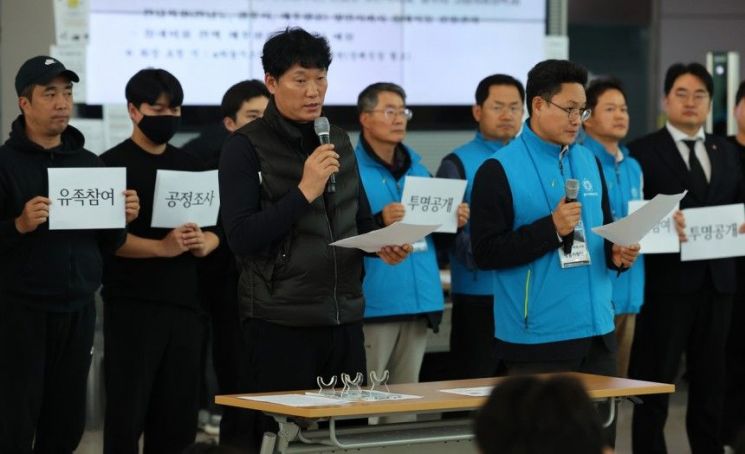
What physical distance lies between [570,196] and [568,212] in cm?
6

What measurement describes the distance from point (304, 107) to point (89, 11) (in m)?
2.79

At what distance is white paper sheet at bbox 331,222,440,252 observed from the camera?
12.5 feet

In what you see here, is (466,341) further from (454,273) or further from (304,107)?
(304,107)

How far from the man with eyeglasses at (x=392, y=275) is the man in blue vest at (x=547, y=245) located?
3.12ft

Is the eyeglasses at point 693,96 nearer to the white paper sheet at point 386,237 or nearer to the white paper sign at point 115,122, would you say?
the white paper sheet at point 386,237

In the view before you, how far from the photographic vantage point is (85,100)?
6383 mm

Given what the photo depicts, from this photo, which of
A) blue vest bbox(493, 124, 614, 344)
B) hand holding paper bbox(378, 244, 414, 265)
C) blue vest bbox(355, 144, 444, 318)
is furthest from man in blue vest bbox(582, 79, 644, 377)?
hand holding paper bbox(378, 244, 414, 265)

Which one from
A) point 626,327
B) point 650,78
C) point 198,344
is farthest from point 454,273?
point 650,78

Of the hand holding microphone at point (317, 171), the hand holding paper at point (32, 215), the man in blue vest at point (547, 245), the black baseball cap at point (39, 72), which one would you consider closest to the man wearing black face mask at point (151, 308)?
the black baseball cap at point (39, 72)

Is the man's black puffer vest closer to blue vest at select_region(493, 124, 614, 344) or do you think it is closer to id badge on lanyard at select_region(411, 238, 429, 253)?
blue vest at select_region(493, 124, 614, 344)

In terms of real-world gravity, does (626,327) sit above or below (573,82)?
below

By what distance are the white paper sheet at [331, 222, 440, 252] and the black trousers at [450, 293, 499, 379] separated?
1.62 metres

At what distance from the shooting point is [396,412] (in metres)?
3.39

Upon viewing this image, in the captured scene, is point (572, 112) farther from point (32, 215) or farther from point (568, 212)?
point (32, 215)
